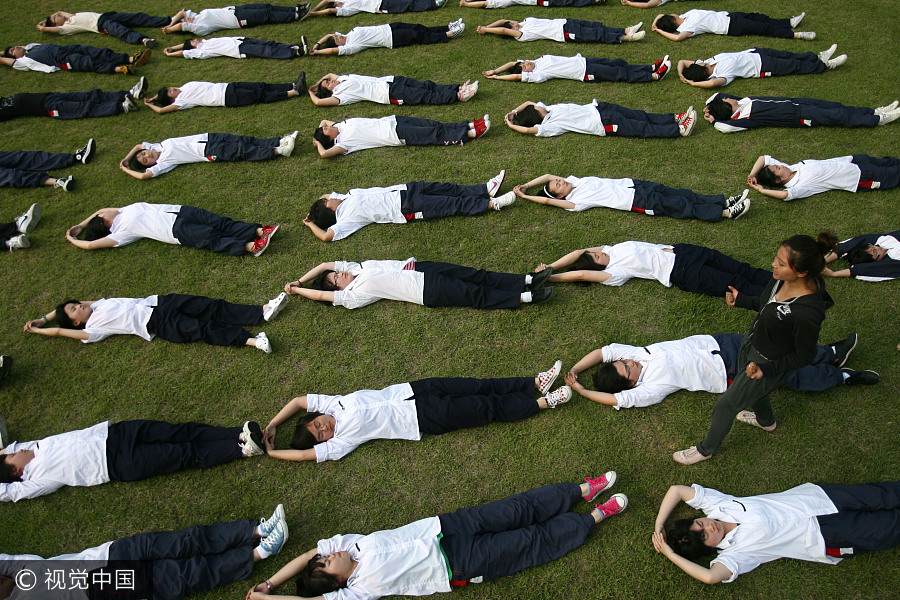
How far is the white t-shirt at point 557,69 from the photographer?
847 centimetres

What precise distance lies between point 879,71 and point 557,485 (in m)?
8.83

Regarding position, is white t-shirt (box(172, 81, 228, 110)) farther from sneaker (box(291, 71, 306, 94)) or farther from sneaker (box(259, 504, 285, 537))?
sneaker (box(259, 504, 285, 537))

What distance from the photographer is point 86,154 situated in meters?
7.89

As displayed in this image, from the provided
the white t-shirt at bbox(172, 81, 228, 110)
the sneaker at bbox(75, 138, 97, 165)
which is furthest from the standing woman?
the sneaker at bbox(75, 138, 97, 165)

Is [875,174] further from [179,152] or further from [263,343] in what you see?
[179,152]

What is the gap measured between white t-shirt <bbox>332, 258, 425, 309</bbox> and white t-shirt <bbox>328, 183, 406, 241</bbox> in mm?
889

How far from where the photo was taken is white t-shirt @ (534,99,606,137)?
7.56m

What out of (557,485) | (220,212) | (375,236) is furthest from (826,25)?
(220,212)

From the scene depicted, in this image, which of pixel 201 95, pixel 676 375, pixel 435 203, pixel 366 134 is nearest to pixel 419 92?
pixel 366 134

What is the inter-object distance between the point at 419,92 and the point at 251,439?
19.2 ft

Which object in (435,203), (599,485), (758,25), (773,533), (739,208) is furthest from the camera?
(758,25)

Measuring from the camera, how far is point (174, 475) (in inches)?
195

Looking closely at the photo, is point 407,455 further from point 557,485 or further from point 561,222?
point 561,222

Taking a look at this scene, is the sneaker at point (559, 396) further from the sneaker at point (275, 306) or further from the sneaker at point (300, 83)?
the sneaker at point (300, 83)
